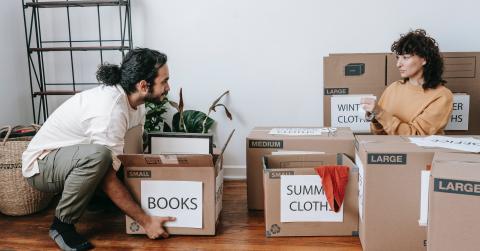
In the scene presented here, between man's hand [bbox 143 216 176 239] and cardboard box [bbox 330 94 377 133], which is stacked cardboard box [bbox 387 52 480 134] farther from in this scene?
man's hand [bbox 143 216 176 239]

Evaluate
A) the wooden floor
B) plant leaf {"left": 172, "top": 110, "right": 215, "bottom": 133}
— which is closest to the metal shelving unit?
plant leaf {"left": 172, "top": 110, "right": 215, "bottom": 133}

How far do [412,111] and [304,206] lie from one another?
2.40 ft

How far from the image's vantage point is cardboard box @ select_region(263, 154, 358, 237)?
182cm

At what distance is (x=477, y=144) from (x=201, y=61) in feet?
5.50

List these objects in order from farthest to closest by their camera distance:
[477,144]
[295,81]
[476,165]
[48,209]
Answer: [295,81] < [48,209] < [477,144] < [476,165]

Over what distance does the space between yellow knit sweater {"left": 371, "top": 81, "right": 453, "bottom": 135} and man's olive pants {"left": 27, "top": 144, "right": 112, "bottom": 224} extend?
4.24 feet

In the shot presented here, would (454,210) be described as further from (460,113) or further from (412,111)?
(460,113)

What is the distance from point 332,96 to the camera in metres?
2.37

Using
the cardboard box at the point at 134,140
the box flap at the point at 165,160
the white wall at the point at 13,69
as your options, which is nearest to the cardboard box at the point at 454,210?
the box flap at the point at 165,160

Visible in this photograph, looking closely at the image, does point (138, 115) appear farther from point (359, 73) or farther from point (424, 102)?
point (424, 102)

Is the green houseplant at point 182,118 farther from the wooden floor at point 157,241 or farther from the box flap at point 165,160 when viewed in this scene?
the box flap at point 165,160

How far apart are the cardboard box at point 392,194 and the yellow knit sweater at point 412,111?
13.8 inches

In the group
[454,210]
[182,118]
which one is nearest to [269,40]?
[182,118]

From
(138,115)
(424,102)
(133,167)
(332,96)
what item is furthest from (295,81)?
(133,167)
